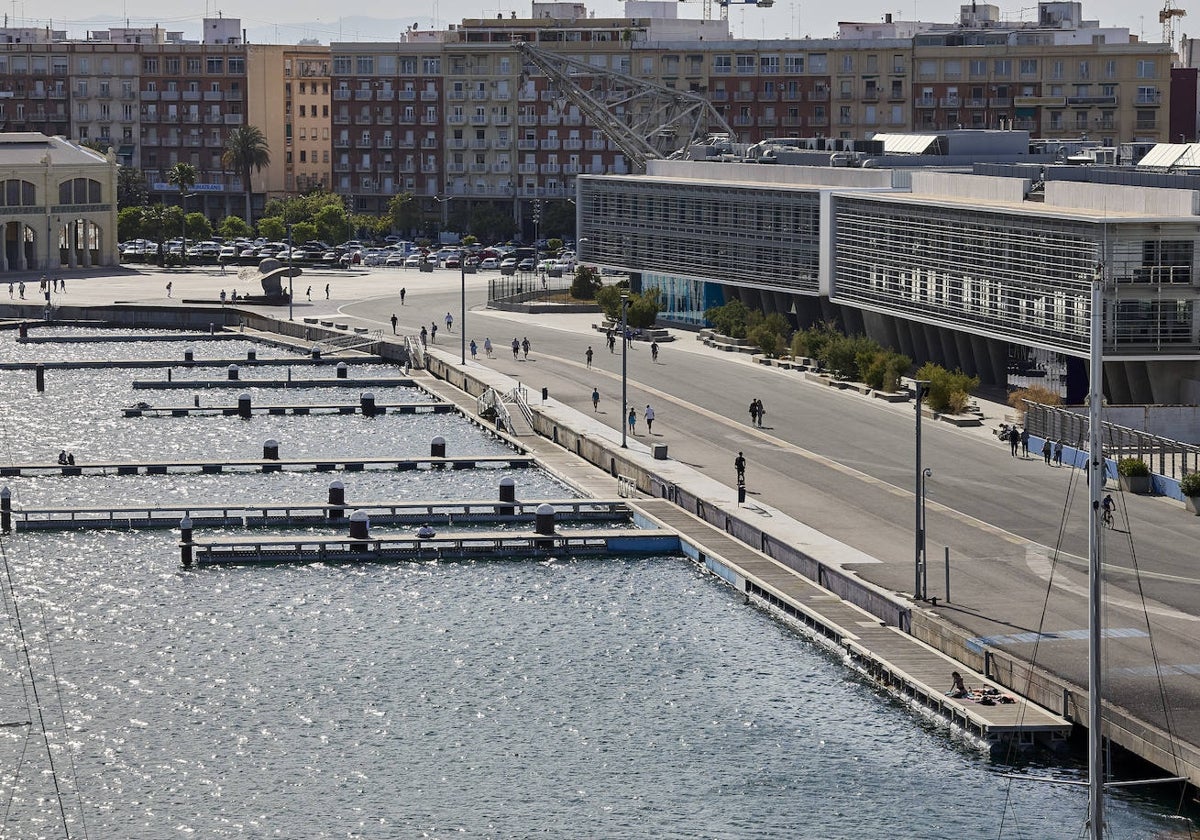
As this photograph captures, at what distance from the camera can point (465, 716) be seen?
57719 mm

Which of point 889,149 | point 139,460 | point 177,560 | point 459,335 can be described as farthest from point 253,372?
point 177,560

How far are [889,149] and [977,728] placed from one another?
3840 inches

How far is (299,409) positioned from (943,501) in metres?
45.6

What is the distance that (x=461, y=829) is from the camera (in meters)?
49.2

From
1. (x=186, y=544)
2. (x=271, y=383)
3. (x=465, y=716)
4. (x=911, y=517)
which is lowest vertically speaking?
(x=465, y=716)

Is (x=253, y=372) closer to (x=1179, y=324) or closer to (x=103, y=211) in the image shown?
(x=1179, y=324)

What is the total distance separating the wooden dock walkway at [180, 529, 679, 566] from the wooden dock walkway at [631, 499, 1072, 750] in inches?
68.9

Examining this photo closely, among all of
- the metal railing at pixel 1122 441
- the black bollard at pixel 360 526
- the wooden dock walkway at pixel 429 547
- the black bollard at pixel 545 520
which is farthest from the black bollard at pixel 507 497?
the metal railing at pixel 1122 441

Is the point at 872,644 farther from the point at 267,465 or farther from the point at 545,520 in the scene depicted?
the point at 267,465

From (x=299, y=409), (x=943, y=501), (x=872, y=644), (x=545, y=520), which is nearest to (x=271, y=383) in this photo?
(x=299, y=409)

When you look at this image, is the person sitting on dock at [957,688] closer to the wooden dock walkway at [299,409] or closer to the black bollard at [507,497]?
the black bollard at [507,497]

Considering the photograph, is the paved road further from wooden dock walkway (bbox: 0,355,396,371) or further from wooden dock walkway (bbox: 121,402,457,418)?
wooden dock walkway (bbox: 0,355,396,371)

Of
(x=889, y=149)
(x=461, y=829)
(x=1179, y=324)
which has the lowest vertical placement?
(x=461, y=829)

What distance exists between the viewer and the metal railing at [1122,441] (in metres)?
84.1
